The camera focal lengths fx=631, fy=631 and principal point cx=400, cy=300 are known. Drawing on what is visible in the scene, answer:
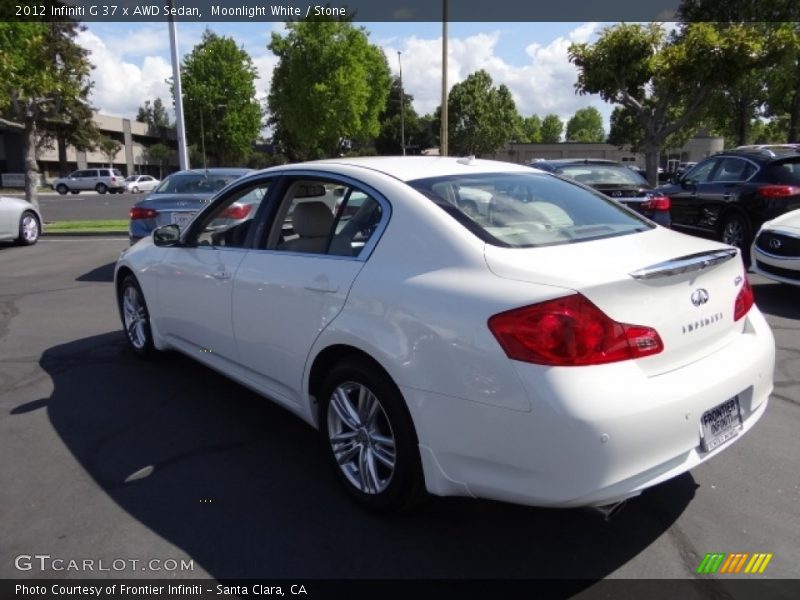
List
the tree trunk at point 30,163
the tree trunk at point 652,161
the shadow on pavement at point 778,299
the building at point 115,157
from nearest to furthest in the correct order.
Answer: the shadow on pavement at point 778,299
the tree trunk at point 30,163
the tree trunk at point 652,161
the building at point 115,157

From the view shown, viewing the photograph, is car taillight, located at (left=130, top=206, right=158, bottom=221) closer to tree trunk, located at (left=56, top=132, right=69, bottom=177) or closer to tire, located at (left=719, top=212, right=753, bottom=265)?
tire, located at (left=719, top=212, right=753, bottom=265)

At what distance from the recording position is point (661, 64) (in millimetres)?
15117

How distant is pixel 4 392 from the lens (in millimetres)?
4668

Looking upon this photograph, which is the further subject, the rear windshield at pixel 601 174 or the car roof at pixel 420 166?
the rear windshield at pixel 601 174

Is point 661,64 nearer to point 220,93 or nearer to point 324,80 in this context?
point 324,80

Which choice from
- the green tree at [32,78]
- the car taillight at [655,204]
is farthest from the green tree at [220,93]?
the car taillight at [655,204]

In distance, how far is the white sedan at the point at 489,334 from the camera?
229 cm

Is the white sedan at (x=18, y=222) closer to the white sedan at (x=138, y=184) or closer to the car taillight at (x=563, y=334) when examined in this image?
the car taillight at (x=563, y=334)

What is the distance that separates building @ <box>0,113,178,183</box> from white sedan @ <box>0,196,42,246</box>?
48.2 metres

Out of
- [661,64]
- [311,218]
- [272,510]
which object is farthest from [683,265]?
[661,64]

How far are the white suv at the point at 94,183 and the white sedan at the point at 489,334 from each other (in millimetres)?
47282

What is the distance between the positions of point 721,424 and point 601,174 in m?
7.06

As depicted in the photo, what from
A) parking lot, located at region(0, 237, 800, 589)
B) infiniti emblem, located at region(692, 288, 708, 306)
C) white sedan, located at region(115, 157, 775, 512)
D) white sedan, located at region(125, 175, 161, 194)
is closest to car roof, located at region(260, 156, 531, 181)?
white sedan, located at region(115, 157, 775, 512)

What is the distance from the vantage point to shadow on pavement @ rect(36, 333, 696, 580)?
2639mm
